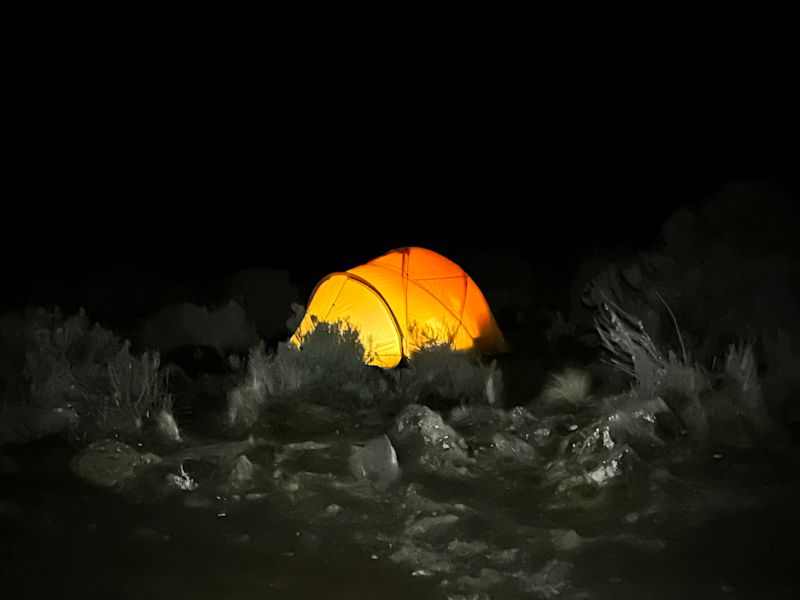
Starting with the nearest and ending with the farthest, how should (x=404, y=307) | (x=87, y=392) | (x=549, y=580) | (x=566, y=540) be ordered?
(x=549, y=580) → (x=566, y=540) → (x=87, y=392) → (x=404, y=307)

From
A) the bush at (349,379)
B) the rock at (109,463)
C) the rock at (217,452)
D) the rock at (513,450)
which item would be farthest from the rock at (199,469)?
the rock at (513,450)

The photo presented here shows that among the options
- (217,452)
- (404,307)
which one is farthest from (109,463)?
(404,307)

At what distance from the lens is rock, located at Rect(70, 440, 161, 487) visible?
5852 mm

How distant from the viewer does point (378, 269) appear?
936 cm

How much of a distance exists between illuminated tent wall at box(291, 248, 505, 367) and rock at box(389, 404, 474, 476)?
7.17 ft

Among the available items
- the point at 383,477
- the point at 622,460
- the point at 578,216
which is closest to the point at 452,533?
the point at 383,477

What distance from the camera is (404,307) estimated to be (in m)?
9.12

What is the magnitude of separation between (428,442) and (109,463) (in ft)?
6.92

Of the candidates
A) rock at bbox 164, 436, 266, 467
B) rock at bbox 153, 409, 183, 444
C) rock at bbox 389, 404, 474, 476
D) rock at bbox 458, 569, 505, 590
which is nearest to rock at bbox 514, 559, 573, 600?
rock at bbox 458, 569, 505, 590

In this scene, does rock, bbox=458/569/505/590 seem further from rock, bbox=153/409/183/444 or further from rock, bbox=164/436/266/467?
rock, bbox=153/409/183/444

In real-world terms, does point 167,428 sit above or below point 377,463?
above

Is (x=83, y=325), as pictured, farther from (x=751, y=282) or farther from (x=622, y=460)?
(x=751, y=282)

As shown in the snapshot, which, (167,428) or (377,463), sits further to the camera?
(167,428)

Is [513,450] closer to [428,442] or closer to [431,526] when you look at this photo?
[428,442]
